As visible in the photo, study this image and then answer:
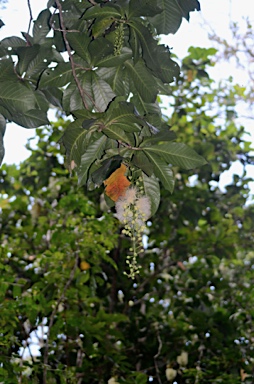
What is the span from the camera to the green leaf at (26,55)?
1522 mm

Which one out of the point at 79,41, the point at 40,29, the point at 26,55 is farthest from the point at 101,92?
the point at 40,29

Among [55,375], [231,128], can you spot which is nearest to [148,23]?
[55,375]

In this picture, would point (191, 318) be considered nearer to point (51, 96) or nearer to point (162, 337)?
point (162, 337)

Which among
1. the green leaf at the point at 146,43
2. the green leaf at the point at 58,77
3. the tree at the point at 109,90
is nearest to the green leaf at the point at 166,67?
the tree at the point at 109,90

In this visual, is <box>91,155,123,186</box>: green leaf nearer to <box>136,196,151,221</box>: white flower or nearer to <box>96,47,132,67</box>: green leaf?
<box>136,196,151,221</box>: white flower

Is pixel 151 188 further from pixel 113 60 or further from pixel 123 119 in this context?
pixel 113 60

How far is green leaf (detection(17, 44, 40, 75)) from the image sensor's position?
4.99ft

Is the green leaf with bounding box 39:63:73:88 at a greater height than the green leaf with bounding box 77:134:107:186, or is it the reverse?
the green leaf with bounding box 39:63:73:88

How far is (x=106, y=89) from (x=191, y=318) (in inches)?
82.3

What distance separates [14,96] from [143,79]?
314 millimetres

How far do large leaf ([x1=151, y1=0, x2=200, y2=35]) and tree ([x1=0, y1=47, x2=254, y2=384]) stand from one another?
1472mm

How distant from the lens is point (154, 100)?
1.46m

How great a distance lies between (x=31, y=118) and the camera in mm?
1477

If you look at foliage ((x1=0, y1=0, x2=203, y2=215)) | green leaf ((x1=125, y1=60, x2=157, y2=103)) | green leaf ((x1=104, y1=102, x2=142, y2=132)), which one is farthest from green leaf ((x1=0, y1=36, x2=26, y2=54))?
green leaf ((x1=104, y1=102, x2=142, y2=132))
